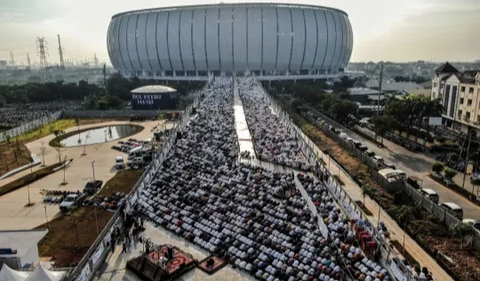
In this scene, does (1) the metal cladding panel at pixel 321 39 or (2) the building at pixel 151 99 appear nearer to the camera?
(2) the building at pixel 151 99

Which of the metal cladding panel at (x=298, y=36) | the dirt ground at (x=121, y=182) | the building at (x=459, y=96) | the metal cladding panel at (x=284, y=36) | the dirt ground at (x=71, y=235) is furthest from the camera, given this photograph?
the metal cladding panel at (x=298, y=36)

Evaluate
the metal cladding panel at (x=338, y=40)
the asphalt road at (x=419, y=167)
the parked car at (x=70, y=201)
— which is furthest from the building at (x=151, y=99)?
the metal cladding panel at (x=338, y=40)

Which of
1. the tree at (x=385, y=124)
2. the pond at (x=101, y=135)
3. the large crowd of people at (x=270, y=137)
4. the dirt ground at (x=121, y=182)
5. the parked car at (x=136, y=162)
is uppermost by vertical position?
the tree at (x=385, y=124)

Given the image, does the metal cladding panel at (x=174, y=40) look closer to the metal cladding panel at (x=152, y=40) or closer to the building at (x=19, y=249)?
Answer: the metal cladding panel at (x=152, y=40)

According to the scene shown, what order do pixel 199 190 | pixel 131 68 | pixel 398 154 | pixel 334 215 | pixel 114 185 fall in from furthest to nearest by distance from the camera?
pixel 131 68
pixel 398 154
pixel 114 185
pixel 199 190
pixel 334 215

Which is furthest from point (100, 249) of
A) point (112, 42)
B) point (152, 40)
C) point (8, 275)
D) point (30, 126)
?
point (112, 42)

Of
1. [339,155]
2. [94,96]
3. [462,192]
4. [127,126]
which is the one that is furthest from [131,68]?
[462,192]

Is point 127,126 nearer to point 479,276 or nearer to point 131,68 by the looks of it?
→ point 479,276

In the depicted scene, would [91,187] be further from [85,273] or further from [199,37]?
[199,37]
